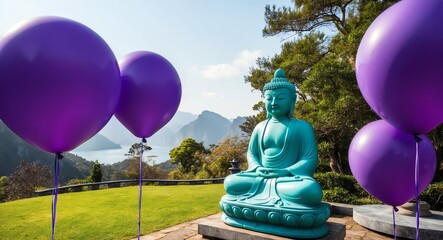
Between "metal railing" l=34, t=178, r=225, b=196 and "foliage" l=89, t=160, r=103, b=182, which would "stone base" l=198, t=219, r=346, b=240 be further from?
"foliage" l=89, t=160, r=103, b=182

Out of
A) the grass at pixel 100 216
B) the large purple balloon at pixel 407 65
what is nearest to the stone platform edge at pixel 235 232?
the grass at pixel 100 216

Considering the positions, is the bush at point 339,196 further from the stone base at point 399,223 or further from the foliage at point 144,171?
the foliage at point 144,171

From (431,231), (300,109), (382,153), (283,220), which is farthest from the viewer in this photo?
(300,109)

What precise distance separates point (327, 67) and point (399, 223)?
424cm

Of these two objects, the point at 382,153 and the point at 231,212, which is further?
the point at 231,212

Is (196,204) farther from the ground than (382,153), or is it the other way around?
(382,153)

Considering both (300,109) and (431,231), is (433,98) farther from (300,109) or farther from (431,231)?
(300,109)

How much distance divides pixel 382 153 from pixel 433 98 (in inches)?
32.6

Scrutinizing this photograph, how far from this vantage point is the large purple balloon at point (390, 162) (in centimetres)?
252

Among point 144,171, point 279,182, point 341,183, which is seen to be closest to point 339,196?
point 341,183

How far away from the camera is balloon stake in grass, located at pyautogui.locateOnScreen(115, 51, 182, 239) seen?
3100 mm

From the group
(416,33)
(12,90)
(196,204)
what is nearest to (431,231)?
(416,33)

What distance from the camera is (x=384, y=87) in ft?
6.57

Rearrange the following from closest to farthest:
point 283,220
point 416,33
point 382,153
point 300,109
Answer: point 416,33 < point 382,153 < point 283,220 < point 300,109
